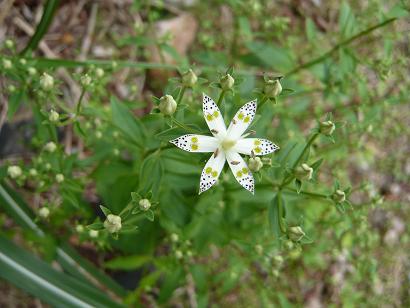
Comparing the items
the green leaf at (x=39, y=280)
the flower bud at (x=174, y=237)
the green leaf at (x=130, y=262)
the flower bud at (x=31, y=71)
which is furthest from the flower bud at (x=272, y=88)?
the green leaf at (x=130, y=262)

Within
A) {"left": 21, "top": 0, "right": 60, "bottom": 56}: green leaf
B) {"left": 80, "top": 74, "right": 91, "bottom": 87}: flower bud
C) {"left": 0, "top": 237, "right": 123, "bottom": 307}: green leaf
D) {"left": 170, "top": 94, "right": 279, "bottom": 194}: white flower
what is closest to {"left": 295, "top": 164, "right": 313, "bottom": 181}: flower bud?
{"left": 170, "top": 94, "right": 279, "bottom": 194}: white flower

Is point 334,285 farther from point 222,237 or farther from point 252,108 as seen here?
point 252,108

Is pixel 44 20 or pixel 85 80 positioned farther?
pixel 44 20

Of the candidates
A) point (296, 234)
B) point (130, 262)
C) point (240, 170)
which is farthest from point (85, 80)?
point (130, 262)

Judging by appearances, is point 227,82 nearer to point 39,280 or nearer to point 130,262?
point 39,280

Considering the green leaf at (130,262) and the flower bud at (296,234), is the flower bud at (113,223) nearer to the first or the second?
the flower bud at (296,234)
